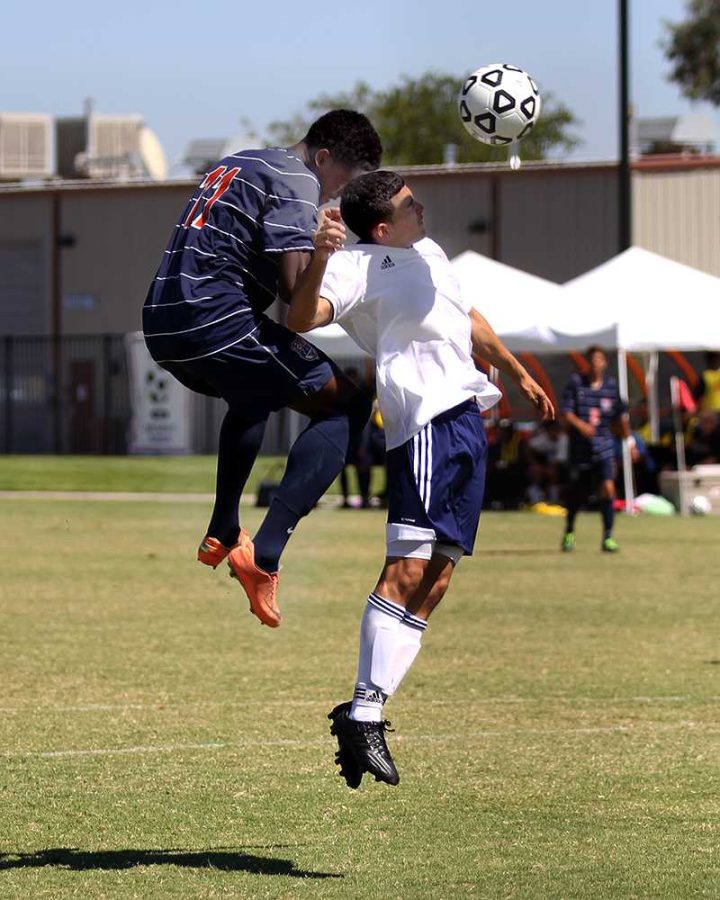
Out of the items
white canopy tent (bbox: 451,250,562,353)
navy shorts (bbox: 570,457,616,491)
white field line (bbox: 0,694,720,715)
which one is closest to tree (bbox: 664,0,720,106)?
white canopy tent (bbox: 451,250,562,353)

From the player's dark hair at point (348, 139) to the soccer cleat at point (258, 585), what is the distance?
1.51 metres

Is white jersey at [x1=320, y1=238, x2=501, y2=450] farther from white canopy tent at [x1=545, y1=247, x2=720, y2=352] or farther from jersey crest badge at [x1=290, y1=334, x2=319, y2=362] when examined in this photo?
white canopy tent at [x1=545, y1=247, x2=720, y2=352]

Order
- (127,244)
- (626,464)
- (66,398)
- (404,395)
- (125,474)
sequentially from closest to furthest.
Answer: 1. (404,395)
2. (626,464)
3. (125,474)
4. (66,398)
5. (127,244)

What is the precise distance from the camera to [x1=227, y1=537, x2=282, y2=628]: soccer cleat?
650 cm

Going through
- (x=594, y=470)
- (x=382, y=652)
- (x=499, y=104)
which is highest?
(x=499, y=104)

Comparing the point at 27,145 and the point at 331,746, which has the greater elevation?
the point at 27,145

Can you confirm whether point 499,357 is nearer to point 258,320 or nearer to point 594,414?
point 258,320

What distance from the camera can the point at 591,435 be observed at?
1875 centimetres

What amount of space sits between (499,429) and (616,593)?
12147mm

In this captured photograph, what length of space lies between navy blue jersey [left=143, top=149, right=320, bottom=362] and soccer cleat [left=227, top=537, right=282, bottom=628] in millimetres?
793

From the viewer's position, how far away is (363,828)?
5.91m

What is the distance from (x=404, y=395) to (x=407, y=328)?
25 centimetres

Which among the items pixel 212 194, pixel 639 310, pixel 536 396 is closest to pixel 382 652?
pixel 536 396

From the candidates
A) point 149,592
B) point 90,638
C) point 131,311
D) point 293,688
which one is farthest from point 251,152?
point 131,311
